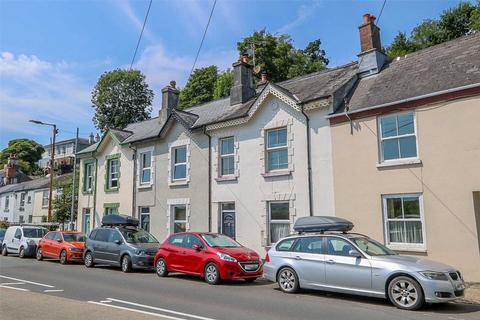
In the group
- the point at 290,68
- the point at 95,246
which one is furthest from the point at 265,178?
the point at 290,68

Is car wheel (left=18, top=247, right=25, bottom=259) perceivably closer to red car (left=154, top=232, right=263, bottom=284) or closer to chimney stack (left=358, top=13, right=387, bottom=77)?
red car (left=154, top=232, right=263, bottom=284)

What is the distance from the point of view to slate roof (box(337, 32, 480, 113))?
13406mm

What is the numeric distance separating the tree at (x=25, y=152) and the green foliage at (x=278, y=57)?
55.1 m

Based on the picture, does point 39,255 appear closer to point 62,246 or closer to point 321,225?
point 62,246

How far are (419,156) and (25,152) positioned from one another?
80.8 meters

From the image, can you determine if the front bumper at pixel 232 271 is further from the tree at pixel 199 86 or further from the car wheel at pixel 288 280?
the tree at pixel 199 86

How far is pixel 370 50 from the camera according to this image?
1659 centimetres

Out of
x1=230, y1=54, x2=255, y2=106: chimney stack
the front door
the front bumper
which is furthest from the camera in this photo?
x1=230, y1=54, x2=255, y2=106: chimney stack

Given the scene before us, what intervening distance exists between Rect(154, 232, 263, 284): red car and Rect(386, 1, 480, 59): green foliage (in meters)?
26.0

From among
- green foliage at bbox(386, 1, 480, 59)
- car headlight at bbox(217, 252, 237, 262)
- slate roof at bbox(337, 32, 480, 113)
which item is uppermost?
green foliage at bbox(386, 1, 480, 59)

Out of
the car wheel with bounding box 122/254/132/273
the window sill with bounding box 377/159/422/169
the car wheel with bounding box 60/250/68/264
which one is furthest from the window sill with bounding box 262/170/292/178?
the car wheel with bounding box 60/250/68/264

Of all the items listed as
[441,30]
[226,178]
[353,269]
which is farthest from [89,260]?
[441,30]

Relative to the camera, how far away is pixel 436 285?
863cm

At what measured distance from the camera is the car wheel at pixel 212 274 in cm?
1230
